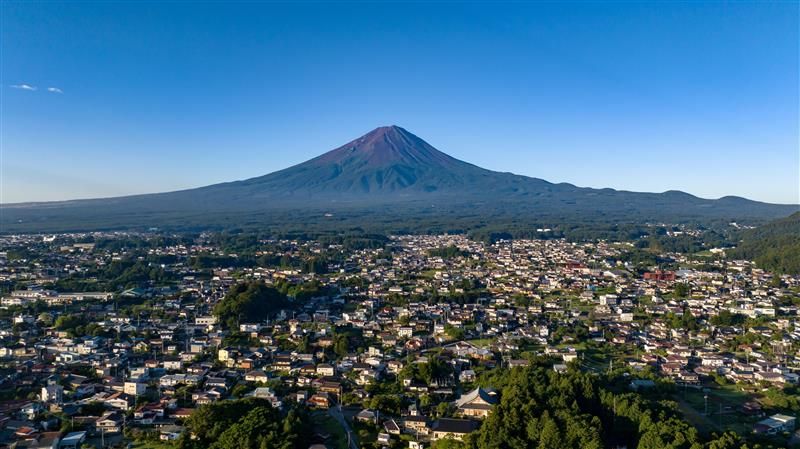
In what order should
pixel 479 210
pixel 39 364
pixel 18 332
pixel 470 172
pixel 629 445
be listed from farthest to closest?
1. pixel 470 172
2. pixel 479 210
3. pixel 18 332
4. pixel 39 364
5. pixel 629 445

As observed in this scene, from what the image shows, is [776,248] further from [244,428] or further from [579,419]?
[244,428]

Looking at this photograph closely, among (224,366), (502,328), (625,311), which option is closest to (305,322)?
(224,366)

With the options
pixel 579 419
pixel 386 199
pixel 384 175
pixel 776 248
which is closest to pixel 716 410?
pixel 579 419

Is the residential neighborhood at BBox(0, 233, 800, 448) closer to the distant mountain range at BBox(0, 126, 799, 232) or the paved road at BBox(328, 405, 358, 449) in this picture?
the paved road at BBox(328, 405, 358, 449)

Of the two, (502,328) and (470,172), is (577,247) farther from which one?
(470,172)

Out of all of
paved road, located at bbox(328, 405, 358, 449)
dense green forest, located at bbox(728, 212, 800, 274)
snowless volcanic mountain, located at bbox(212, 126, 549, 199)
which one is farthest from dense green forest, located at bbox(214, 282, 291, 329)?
snowless volcanic mountain, located at bbox(212, 126, 549, 199)

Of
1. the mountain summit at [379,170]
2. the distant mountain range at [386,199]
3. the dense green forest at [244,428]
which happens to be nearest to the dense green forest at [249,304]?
the dense green forest at [244,428]

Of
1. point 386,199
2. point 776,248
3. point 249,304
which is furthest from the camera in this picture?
point 386,199
